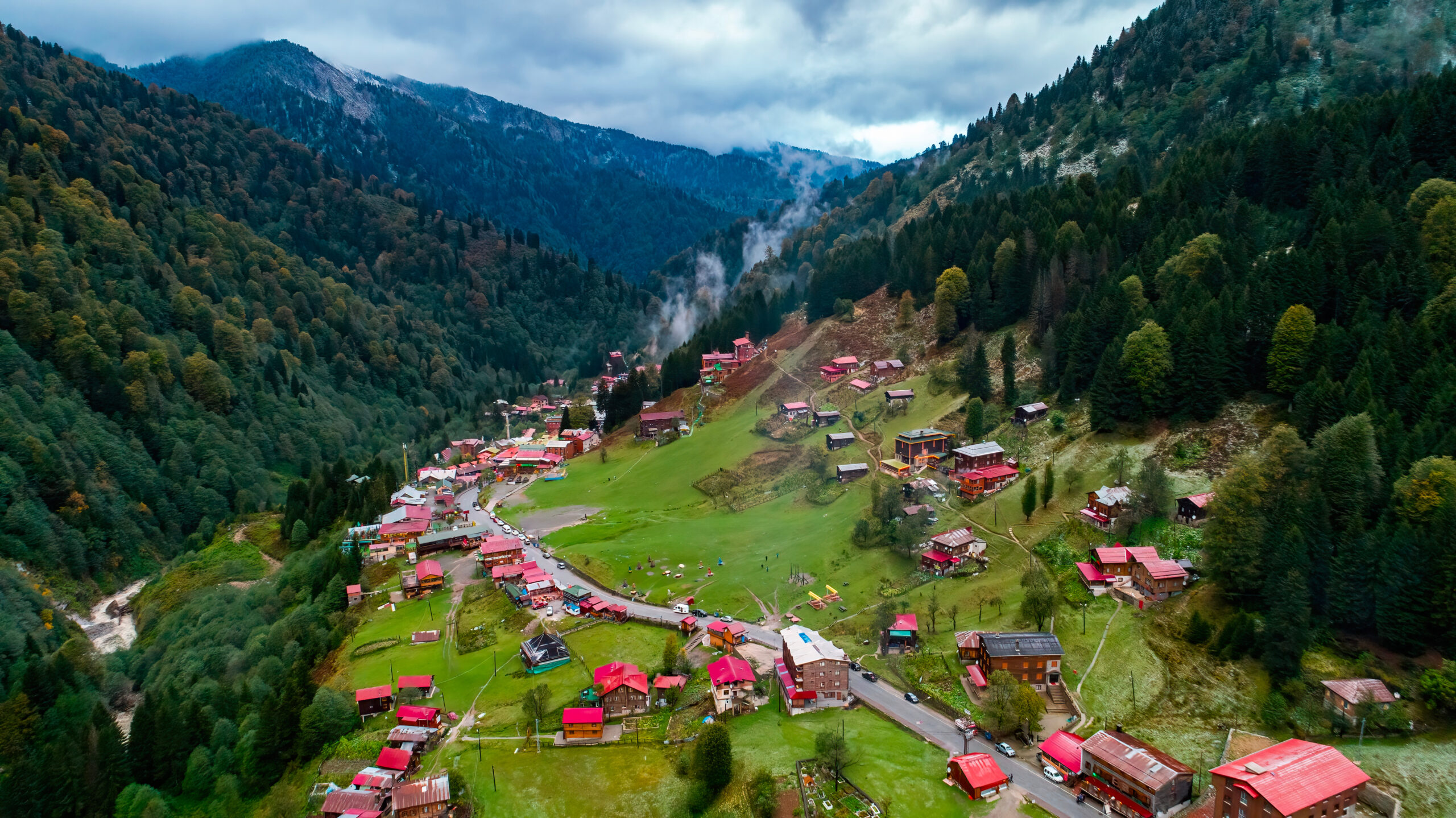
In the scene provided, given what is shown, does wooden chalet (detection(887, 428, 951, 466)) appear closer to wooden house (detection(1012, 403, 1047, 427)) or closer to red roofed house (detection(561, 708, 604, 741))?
wooden house (detection(1012, 403, 1047, 427))

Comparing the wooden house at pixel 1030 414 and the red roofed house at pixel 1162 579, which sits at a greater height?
the wooden house at pixel 1030 414

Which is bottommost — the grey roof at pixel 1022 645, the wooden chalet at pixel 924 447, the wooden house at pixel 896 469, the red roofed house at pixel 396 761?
the red roofed house at pixel 396 761

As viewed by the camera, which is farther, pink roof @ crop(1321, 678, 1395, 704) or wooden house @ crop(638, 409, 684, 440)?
wooden house @ crop(638, 409, 684, 440)

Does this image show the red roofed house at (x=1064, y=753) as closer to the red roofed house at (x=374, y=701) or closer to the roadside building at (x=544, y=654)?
the roadside building at (x=544, y=654)

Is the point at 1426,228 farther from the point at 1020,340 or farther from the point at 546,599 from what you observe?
the point at 546,599

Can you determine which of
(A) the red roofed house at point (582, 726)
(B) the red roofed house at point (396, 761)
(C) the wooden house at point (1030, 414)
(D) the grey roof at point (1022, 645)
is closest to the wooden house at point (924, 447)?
(C) the wooden house at point (1030, 414)

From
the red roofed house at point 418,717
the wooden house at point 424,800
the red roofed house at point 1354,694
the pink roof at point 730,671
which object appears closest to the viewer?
the red roofed house at point 1354,694

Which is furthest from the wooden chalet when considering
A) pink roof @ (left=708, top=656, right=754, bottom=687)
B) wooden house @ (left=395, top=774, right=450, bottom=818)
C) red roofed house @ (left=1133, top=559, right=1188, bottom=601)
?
wooden house @ (left=395, top=774, right=450, bottom=818)
